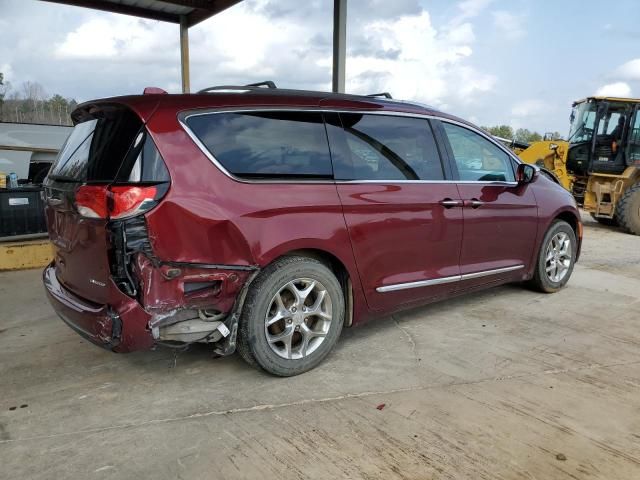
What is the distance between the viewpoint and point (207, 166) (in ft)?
9.13

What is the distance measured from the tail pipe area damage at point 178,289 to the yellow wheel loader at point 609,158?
9207 millimetres

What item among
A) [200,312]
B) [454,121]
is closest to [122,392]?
[200,312]

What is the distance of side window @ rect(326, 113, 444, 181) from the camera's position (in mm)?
3363

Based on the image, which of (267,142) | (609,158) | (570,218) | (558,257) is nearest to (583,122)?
(609,158)

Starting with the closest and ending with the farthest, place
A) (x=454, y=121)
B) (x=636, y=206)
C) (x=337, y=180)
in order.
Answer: (x=337, y=180), (x=454, y=121), (x=636, y=206)

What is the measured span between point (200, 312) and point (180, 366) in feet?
2.37

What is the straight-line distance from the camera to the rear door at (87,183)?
8.90 ft

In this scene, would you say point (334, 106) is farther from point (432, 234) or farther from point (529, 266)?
point (529, 266)

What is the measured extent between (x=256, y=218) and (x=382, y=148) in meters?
1.18

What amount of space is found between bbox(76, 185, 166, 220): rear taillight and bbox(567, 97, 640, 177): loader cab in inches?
399

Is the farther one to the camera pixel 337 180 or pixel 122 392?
pixel 337 180

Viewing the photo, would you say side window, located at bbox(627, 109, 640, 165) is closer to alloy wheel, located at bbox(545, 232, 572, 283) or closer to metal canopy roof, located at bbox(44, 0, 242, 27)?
alloy wheel, located at bbox(545, 232, 572, 283)

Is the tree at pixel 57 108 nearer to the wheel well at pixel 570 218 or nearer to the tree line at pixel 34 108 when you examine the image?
the tree line at pixel 34 108

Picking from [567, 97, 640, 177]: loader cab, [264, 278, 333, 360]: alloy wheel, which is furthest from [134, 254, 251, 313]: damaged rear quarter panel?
[567, 97, 640, 177]: loader cab
